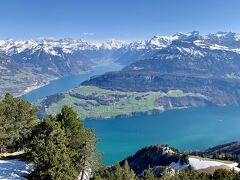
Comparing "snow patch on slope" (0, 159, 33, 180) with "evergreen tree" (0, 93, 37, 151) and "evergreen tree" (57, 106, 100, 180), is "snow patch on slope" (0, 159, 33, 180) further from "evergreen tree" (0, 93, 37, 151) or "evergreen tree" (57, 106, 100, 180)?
"evergreen tree" (0, 93, 37, 151)

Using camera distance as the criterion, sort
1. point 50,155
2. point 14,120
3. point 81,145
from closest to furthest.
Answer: point 50,155 → point 81,145 → point 14,120

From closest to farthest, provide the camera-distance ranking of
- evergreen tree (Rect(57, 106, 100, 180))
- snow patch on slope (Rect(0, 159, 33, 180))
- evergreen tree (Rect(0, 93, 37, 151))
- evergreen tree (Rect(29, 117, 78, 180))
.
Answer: evergreen tree (Rect(29, 117, 78, 180))
snow patch on slope (Rect(0, 159, 33, 180))
evergreen tree (Rect(57, 106, 100, 180))
evergreen tree (Rect(0, 93, 37, 151))

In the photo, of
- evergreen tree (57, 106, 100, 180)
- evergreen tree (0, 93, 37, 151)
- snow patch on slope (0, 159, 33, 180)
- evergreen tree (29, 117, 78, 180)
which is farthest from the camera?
evergreen tree (0, 93, 37, 151)

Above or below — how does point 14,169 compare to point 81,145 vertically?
below

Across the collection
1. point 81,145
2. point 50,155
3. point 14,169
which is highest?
point 50,155

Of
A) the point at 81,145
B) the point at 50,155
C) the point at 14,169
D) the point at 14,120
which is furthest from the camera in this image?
the point at 14,120

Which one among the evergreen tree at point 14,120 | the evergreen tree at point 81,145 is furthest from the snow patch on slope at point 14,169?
the evergreen tree at point 14,120

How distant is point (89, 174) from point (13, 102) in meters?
23.1

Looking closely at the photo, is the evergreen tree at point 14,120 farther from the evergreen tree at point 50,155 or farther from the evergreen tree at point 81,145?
the evergreen tree at point 50,155

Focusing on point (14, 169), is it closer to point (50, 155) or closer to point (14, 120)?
point (50, 155)

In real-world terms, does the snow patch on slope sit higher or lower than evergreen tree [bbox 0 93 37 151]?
lower

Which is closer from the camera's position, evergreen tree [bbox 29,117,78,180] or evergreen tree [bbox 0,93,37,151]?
evergreen tree [bbox 29,117,78,180]

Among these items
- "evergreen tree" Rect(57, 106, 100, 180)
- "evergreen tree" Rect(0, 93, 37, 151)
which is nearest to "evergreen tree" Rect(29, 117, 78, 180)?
"evergreen tree" Rect(57, 106, 100, 180)

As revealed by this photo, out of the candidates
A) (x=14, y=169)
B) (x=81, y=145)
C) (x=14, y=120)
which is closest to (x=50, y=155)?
(x=14, y=169)
